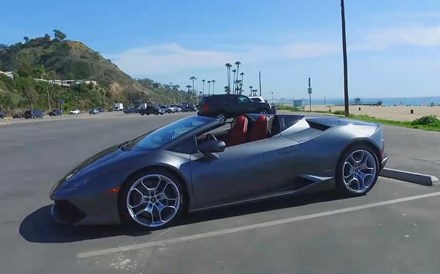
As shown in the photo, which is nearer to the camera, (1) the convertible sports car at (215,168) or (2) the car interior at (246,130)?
(1) the convertible sports car at (215,168)

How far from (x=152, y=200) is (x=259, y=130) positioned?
5.49 ft

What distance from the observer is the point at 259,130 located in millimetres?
6016

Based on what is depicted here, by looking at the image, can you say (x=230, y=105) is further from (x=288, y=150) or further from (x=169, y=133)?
(x=288, y=150)

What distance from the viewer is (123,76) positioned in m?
180

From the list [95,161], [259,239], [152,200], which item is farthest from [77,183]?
[259,239]

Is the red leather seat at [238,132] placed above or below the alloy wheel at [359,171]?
above

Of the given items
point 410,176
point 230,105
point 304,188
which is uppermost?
point 230,105

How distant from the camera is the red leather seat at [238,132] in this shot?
595 cm

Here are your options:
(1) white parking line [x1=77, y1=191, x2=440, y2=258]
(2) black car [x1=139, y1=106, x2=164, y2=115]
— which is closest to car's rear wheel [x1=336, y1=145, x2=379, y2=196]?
(1) white parking line [x1=77, y1=191, x2=440, y2=258]

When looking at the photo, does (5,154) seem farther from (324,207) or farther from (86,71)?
(86,71)

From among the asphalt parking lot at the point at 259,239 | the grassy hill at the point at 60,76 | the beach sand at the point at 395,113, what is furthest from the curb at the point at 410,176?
the grassy hill at the point at 60,76

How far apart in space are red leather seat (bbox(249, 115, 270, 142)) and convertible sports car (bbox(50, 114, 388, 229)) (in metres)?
0.01

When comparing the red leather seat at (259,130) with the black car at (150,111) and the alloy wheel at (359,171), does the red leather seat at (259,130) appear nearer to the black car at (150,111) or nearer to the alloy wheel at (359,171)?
the alloy wheel at (359,171)

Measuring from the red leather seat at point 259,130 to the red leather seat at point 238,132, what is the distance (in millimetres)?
97
